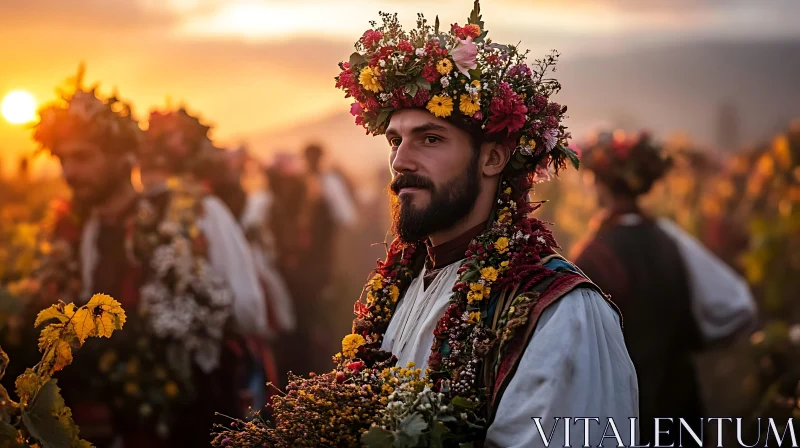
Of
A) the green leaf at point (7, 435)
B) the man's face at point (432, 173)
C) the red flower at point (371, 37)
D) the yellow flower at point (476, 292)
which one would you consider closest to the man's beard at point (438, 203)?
the man's face at point (432, 173)

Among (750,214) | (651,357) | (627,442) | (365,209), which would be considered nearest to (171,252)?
(651,357)

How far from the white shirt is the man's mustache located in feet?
2.55

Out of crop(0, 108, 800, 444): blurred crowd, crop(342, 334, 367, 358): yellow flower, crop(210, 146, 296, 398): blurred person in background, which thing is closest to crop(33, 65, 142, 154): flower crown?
crop(0, 108, 800, 444): blurred crowd

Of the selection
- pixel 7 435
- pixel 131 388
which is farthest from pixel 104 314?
pixel 131 388

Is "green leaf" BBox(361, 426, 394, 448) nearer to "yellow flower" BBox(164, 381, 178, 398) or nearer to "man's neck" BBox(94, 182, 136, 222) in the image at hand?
"yellow flower" BBox(164, 381, 178, 398)

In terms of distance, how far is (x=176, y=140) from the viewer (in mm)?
9500

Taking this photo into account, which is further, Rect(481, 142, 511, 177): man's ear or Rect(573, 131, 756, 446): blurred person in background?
Rect(573, 131, 756, 446): blurred person in background

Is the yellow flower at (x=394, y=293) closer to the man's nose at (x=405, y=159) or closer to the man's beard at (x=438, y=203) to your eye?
the man's beard at (x=438, y=203)

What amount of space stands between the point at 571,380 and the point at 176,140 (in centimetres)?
642

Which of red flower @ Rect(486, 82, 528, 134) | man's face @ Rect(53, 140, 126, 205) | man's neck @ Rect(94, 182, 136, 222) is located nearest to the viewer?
red flower @ Rect(486, 82, 528, 134)

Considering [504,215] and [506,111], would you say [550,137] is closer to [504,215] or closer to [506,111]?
[506,111]

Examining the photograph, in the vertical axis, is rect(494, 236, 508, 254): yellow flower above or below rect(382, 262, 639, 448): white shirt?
above

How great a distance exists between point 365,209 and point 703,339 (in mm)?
14285

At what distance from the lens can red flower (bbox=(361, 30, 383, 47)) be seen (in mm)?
4566
